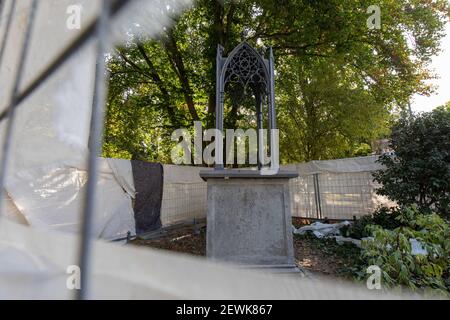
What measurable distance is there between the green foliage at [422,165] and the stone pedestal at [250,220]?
11.8ft

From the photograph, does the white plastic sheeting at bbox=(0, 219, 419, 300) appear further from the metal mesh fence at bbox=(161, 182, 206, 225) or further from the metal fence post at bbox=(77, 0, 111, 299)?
the metal mesh fence at bbox=(161, 182, 206, 225)

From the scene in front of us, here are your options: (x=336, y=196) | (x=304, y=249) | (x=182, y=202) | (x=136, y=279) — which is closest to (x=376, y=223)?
(x=304, y=249)

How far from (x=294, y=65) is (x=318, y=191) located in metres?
4.89

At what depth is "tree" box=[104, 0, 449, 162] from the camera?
744 centimetres

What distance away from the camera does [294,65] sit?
9859 mm

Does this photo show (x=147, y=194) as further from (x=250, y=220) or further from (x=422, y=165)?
(x=422, y=165)

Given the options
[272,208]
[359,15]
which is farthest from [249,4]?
[272,208]

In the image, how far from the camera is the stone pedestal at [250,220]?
3.58m

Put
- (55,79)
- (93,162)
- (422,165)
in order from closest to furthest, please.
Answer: (93,162) → (55,79) → (422,165)

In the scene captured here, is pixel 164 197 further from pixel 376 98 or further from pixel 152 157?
pixel 376 98

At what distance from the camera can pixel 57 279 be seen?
0.66 m

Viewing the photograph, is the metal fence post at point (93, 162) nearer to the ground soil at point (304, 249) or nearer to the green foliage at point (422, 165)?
the ground soil at point (304, 249)

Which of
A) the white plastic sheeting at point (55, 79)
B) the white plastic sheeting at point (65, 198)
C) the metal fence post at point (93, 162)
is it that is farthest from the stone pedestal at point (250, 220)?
the metal fence post at point (93, 162)

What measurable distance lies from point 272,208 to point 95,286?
3.27 meters
